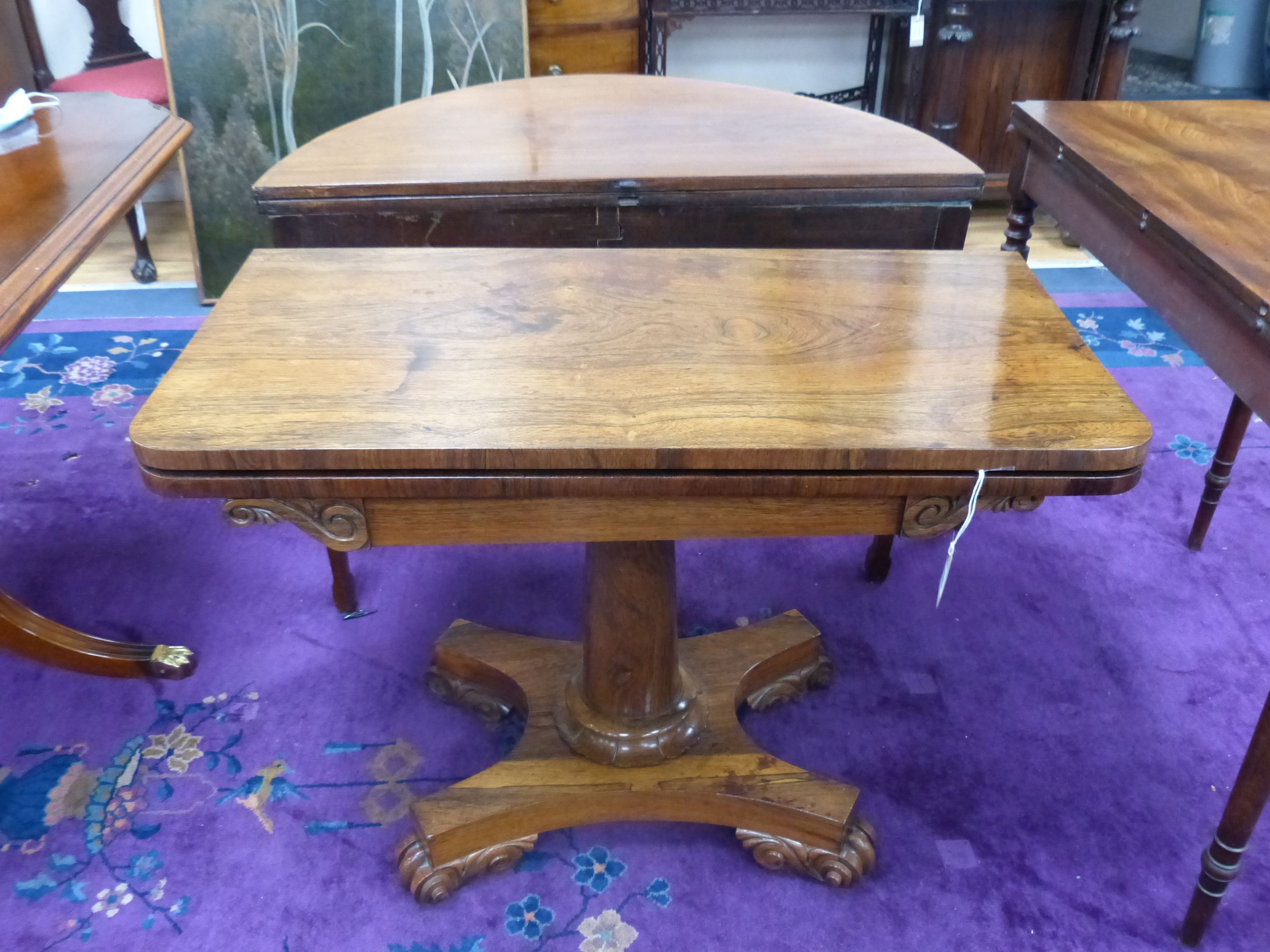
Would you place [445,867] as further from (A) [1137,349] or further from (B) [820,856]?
(A) [1137,349]

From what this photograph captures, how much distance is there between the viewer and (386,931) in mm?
1249

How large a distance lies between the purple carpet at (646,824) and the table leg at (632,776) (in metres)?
0.05

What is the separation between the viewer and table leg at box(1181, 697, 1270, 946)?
109cm

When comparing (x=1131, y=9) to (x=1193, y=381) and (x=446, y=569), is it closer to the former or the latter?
(x=1193, y=381)

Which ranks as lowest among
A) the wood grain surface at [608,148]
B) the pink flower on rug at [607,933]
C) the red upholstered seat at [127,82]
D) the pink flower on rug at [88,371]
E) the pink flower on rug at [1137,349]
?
the pink flower on rug at [607,933]

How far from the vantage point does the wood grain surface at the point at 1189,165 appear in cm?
112

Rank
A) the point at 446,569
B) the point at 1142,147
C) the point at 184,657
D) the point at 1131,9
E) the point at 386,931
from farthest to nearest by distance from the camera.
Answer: the point at 1131,9, the point at 446,569, the point at 184,657, the point at 1142,147, the point at 386,931

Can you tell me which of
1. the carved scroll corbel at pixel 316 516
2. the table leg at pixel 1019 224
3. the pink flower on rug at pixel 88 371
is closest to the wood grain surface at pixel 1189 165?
the table leg at pixel 1019 224

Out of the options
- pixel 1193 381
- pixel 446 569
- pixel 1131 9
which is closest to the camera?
pixel 446 569

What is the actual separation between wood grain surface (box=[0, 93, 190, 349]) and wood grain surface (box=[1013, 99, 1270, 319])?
53.8 inches

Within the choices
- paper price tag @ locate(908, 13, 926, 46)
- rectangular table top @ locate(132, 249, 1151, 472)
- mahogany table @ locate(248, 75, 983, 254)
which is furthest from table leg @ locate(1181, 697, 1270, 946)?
paper price tag @ locate(908, 13, 926, 46)

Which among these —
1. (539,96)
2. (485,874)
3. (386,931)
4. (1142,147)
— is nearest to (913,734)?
(485,874)

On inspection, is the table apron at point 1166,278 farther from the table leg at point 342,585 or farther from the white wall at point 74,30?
the white wall at point 74,30

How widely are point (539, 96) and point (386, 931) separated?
1.48 metres
